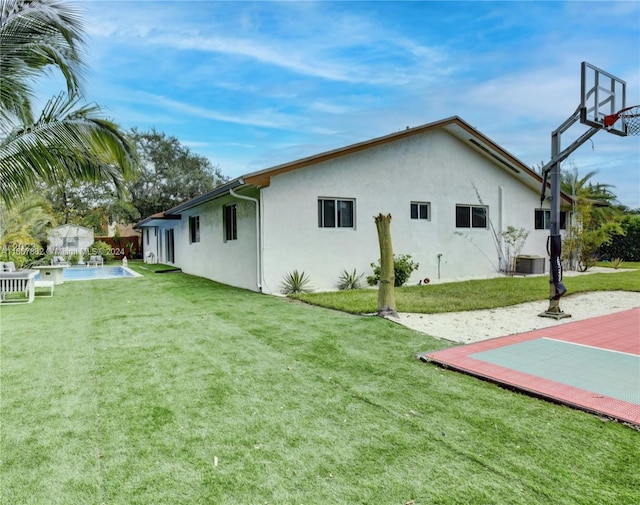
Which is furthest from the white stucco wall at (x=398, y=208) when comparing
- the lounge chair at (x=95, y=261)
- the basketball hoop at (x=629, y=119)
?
the lounge chair at (x=95, y=261)

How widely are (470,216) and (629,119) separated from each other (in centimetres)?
761

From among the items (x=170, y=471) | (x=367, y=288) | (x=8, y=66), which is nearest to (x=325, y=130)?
(x=367, y=288)

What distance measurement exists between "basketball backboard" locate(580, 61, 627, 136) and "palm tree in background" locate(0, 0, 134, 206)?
8.93 m

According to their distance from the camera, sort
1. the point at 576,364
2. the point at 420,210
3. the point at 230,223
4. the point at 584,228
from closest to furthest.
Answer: the point at 576,364, the point at 230,223, the point at 420,210, the point at 584,228


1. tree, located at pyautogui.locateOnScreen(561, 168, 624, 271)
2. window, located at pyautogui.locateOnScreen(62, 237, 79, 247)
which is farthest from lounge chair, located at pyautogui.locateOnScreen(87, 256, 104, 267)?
tree, located at pyautogui.locateOnScreen(561, 168, 624, 271)

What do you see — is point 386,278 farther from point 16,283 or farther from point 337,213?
point 16,283

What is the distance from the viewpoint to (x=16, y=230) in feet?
66.9

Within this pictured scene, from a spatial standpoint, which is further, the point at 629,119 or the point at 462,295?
the point at 462,295

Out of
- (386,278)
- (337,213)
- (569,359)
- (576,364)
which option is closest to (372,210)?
(337,213)

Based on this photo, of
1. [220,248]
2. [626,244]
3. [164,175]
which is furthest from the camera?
[164,175]

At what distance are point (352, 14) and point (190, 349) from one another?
35.7 ft

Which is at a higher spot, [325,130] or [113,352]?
[325,130]

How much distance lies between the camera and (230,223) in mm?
14461

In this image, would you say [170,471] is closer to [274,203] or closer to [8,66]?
[8,66]
